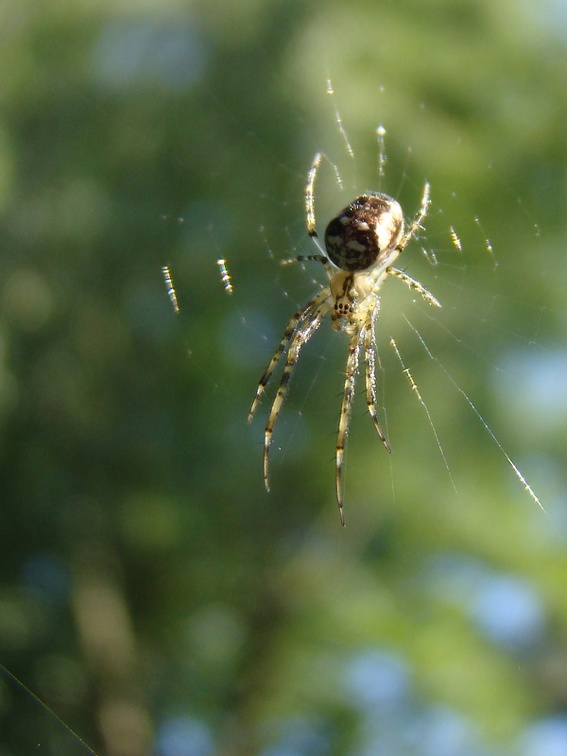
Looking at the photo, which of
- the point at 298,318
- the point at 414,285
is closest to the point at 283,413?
the point at 298,318

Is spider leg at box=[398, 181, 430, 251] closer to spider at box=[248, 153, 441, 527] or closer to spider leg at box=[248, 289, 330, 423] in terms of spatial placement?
spider at box=[248, 153, 441, 527]

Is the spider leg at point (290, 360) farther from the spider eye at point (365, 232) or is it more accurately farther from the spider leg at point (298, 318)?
the spider eye at point (365, 232)

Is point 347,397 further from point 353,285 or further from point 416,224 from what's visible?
point 416,224

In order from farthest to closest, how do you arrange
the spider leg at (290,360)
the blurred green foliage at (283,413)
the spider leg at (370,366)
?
the blurred green foliage at (283,413) < the spider leg at (290,360) < the spider leg at (370,366)

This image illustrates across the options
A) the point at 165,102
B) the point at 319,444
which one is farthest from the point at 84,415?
the point at 165,102

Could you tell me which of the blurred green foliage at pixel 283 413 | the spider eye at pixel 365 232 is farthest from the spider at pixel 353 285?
the blurred green foliage at pixel 283 413
